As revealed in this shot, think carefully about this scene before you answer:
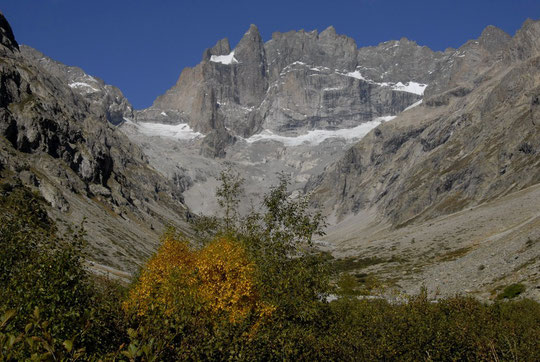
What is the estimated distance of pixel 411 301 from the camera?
3866cm

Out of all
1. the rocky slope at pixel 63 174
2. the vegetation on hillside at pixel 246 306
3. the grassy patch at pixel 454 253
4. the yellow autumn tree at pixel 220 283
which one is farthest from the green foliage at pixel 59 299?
the grassy patch at pixel 454 253

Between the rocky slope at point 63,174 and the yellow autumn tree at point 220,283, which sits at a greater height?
the rocky slope at point 63,174

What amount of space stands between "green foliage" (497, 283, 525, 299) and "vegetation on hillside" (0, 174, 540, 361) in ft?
49.3

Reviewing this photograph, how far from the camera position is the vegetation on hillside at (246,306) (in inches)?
771

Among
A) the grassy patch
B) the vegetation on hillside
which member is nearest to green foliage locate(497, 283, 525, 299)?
the vegetation on hillside

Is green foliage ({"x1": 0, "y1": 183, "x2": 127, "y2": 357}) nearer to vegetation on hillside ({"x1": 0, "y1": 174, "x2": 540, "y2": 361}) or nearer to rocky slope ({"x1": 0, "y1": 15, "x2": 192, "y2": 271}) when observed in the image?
vegetation on hillside ({"x1": 0, "y1": 174, "x2": 540, "y2": 361})

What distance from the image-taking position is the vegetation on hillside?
19578mm

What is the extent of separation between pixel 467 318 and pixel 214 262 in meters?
20.1

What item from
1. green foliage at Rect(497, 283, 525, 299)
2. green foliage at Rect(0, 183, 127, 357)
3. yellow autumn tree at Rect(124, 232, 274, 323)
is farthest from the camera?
green foliage at Rect(497, 283, 525, 299)

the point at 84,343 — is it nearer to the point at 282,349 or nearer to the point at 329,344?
the point at 282,349

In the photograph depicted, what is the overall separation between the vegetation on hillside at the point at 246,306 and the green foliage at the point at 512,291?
1502 centimetres

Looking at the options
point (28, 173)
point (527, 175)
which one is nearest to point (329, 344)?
point (28, 173)

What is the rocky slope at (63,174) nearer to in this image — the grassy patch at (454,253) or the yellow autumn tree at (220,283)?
the yellow autumn tree at (220,283)

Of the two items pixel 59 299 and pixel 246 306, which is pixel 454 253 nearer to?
pixel 246 306
